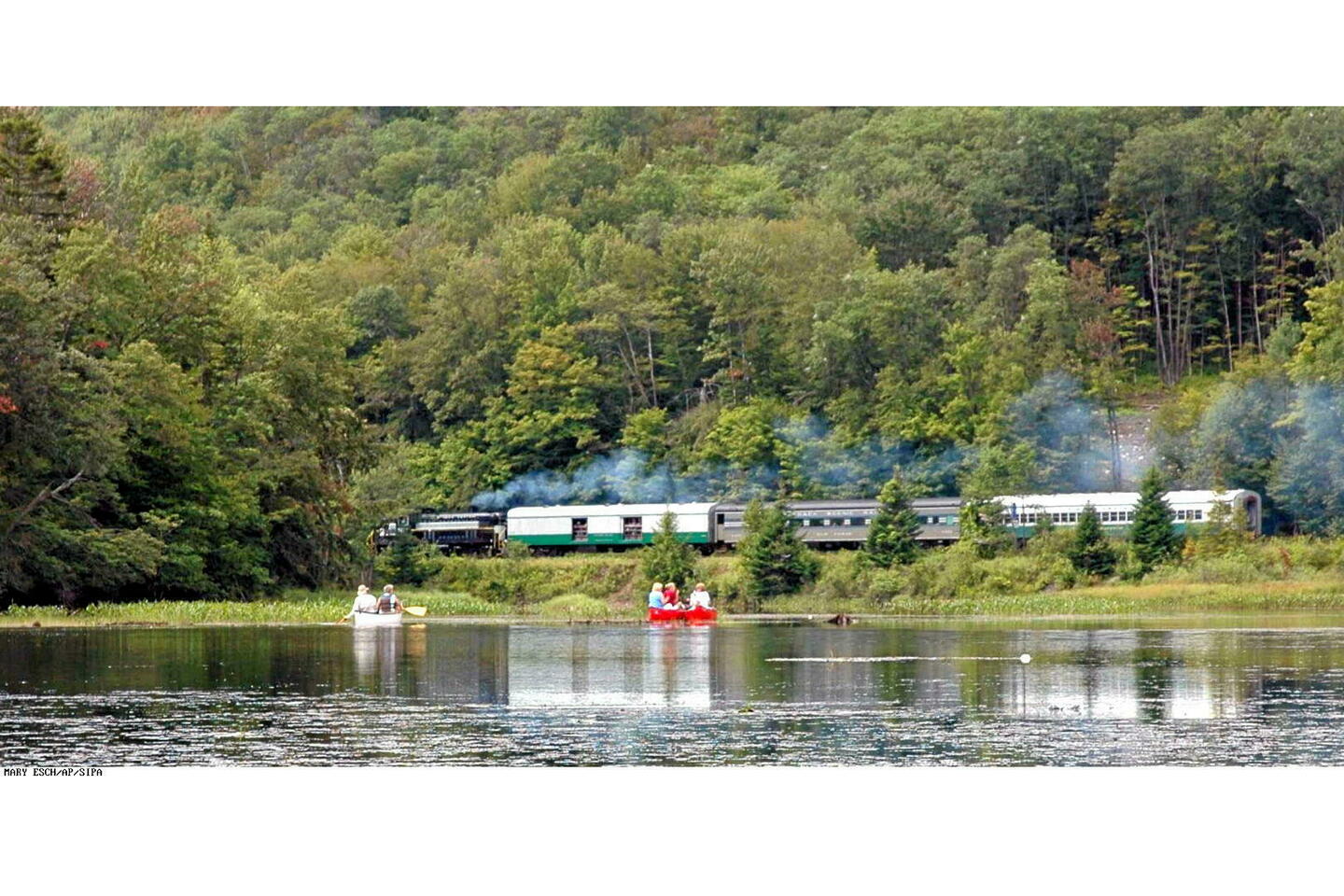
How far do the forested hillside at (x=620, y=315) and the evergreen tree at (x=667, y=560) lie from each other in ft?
28.4

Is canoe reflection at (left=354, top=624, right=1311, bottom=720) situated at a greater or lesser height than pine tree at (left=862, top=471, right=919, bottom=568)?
lesser

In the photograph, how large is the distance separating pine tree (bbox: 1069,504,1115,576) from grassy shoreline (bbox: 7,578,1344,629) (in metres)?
1.38

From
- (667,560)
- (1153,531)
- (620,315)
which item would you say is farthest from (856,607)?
(620,315)

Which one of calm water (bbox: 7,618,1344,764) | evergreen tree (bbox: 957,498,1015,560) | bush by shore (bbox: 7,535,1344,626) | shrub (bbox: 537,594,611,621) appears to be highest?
evergreen tree (bbox: 957,498,1015,560)

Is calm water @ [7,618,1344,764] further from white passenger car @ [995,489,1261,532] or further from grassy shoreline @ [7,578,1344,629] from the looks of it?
white passenger car @ [995,489,1261,532]

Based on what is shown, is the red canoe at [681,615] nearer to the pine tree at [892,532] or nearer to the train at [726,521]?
the pine tree at [892,532]

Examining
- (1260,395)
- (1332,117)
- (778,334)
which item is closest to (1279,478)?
(1260,395)

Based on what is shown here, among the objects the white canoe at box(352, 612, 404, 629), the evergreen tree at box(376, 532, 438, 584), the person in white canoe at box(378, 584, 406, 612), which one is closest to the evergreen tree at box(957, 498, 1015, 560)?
the evergreen tree at box(376, 532, 438, 584)

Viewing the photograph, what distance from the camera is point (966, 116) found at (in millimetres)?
82688

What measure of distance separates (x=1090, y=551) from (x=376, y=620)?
23636 mm

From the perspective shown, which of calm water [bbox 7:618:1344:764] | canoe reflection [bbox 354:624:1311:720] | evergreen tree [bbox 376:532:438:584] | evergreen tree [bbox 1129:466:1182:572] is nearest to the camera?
calm water [bbox 7:618:1344:764]

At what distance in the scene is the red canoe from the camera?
138ft

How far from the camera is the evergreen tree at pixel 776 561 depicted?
55031 mm

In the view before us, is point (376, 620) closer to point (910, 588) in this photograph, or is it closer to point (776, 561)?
point (776, 561)
